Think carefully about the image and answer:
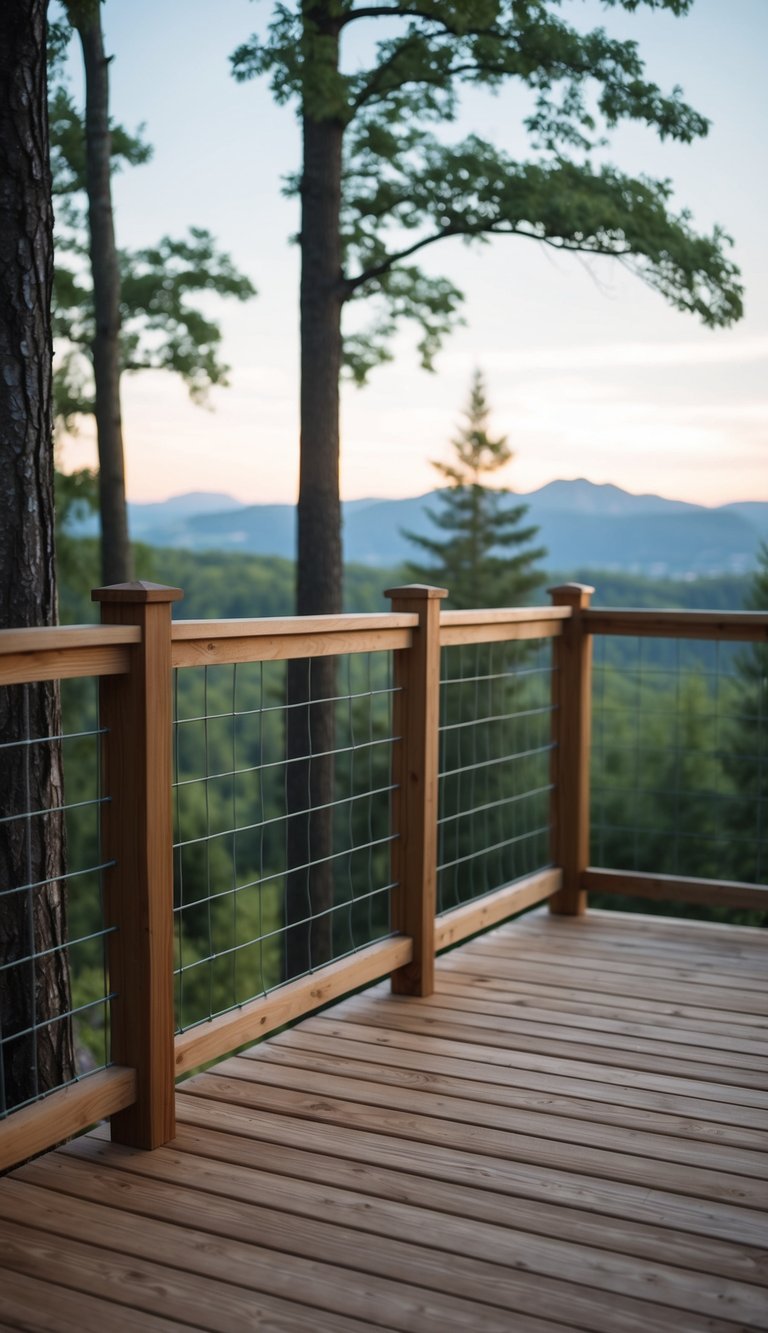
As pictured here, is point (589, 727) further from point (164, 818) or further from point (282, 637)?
point (164, 818)

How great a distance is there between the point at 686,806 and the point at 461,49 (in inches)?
671

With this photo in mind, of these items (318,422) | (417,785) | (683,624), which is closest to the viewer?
(417,785)

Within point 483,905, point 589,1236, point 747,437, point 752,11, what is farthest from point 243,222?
point 589,1236

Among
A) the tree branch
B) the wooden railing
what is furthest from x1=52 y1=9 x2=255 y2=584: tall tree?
the wooden railing

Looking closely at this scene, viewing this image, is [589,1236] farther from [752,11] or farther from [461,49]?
[752,11]

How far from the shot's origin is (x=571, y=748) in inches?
185

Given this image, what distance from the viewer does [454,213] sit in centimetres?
905

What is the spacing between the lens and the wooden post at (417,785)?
362cm

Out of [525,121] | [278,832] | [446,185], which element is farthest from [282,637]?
[278,832]

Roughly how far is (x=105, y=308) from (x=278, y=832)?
2209 centimetres

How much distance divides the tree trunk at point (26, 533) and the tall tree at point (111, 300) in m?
6.36

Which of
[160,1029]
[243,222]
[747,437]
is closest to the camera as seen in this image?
[160,1029]

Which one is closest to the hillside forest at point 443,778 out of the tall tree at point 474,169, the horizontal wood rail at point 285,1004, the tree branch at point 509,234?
the tall tree at point 474,169

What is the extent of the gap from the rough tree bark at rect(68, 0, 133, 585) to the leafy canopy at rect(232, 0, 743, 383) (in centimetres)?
105
